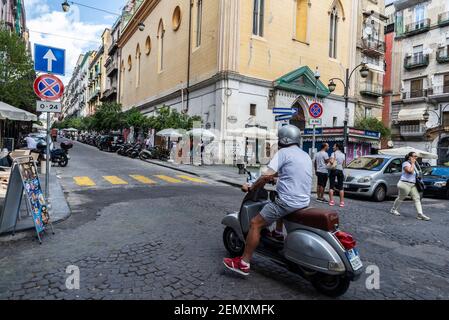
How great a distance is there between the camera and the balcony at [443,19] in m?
34.7

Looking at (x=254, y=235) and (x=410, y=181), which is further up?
(x=410, y=181)

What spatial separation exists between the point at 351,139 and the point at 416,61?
70.9 feet

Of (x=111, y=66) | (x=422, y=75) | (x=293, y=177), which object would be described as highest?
(x=111, y=66)

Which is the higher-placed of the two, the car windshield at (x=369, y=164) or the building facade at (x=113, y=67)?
the building facade at (x=113, y=67)

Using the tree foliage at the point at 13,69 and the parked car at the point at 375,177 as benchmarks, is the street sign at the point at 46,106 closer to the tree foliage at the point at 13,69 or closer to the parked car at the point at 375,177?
the parked car at the point at 375,177

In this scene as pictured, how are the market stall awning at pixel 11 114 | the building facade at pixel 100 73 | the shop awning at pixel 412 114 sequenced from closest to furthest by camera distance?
the market stall awning at pixel 11 114 < the shop awning at pixel 412 114 < the building facade at pixel 100 73


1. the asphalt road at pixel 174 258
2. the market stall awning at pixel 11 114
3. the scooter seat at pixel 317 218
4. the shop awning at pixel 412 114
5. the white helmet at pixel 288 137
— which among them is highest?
the shop awning at pixel 412 114

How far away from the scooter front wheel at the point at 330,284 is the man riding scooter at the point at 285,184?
Answer: 74 centimetres

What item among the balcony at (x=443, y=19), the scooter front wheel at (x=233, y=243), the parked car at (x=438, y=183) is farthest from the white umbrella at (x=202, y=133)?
the balcony at (x=443, y=19)

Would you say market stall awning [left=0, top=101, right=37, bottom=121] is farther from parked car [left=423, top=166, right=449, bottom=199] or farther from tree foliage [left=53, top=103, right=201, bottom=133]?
parked car [left=423, top=166, right=449, bottom=199]

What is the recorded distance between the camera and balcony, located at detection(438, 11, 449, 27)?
34.7 m

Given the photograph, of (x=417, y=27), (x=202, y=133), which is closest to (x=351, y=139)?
(x=202, y=133)

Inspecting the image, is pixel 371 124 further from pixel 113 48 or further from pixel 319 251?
pixel 113 48

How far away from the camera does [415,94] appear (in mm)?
37625
